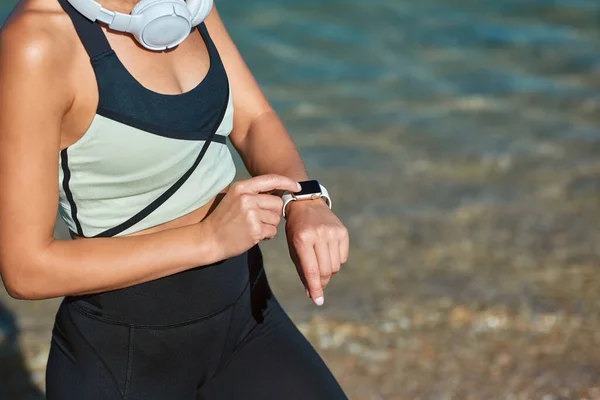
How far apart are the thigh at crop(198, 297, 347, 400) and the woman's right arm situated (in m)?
0.43

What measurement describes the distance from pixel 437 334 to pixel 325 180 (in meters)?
2.17

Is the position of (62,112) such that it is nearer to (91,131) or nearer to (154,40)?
(91,131)

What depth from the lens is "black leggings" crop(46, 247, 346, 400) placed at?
92.9 inches

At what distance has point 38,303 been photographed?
4.91 meters

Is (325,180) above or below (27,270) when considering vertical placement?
below

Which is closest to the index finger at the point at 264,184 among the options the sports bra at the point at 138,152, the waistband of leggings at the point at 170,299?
the sports bra at the point at 138,152

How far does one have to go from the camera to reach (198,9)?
2.31 meters

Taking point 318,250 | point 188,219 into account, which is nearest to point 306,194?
point 318,250

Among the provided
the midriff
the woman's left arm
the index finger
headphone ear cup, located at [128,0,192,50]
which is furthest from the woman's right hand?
headphone ear cup, located at [128,0,192,50]

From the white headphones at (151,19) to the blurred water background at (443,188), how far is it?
89.9 inches

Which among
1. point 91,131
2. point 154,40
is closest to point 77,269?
point 91,131

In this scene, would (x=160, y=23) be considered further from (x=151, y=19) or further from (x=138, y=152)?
(x=138, y=152)

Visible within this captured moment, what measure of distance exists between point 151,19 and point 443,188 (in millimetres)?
4322

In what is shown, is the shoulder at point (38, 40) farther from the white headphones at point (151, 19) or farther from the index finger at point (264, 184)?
the index finger at point (264, 184)
